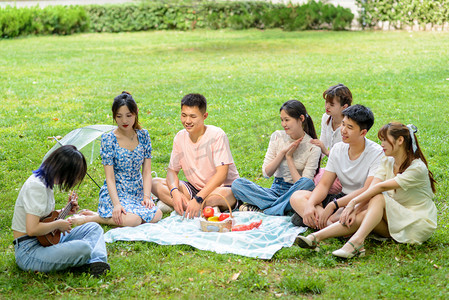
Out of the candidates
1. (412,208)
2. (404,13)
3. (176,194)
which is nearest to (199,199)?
(176,194)

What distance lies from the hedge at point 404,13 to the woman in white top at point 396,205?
17626 mm

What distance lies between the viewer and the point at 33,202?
3.63 m

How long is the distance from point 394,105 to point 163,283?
645 cm

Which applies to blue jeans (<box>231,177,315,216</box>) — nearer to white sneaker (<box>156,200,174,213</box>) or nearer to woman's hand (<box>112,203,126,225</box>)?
white sneaker (<box>156,200,174,213</box>)

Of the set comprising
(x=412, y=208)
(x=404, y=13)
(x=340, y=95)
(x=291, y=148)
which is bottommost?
(x=412, y=208)

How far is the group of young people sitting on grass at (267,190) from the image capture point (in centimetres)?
375

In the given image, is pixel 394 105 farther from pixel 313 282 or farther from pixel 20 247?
pixel 20 247

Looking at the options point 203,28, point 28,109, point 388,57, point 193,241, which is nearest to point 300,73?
point 388,57

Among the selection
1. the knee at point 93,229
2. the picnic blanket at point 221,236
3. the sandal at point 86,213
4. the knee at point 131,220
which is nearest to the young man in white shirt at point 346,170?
the picnic blanket at point 221,236

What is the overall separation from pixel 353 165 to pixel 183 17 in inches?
782

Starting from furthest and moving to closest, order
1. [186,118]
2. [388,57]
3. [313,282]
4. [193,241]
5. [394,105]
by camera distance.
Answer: [388,57]
[394,105]
[186,118]
[193,241]
[313,282]

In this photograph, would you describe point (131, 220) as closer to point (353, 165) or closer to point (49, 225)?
point (49, 225)

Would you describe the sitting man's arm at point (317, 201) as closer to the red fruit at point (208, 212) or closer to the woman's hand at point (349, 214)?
the woman's hand at point (349, 214)

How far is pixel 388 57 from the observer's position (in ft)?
47.1
